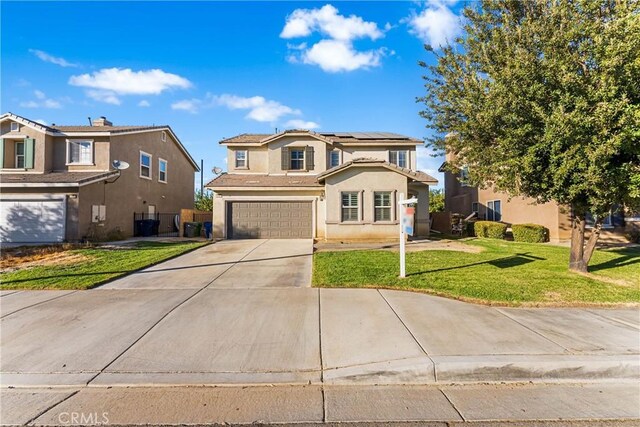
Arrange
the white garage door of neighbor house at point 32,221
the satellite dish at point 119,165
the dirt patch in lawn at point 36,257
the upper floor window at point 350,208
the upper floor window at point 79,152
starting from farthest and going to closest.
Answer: the upper floor window at point 79,152 < the satellite dish at point 119,165 < the upper floor window at point 350,208 < the white garage door of neighbor house at point 32,221 < the dirt patch in lawn at point 36,257

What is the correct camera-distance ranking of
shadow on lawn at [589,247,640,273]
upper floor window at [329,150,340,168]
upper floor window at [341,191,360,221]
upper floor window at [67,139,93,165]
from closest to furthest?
1. shadow on lawn at [589,247,640,273]
2. upper floor window at [341,191,360,221]
3. upper floor window at [67,139,93,165]
4. upper floor window at [329,150,340,168]

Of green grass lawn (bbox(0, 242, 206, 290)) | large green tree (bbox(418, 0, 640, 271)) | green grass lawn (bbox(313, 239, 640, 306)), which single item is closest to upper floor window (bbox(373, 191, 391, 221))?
green grass lawn (bbox(313, 239, 640, 306))

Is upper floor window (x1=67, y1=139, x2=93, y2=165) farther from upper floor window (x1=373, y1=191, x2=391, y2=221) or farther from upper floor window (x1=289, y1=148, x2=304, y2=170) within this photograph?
upper floor window (x1=373, y1=191, x2=391, y2=221)

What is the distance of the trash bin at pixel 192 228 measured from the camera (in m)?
19.3

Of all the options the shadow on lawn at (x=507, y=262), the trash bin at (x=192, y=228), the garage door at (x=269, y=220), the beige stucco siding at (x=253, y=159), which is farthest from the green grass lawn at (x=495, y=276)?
the trash bin at (x=192, y=228)

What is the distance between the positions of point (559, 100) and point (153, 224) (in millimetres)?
20588

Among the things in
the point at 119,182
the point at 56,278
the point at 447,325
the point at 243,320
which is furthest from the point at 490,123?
the point at 119,182

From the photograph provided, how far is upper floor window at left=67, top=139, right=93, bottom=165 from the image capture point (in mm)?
17703

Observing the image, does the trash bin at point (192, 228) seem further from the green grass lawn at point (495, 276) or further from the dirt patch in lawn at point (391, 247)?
the green grass lawn at point (495, 276)

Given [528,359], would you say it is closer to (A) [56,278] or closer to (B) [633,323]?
(B) [633,323]

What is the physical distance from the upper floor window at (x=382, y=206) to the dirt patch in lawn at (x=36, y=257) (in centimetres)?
1203

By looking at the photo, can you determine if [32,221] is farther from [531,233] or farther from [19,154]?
[531,233]

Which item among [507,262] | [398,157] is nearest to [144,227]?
[398,157]

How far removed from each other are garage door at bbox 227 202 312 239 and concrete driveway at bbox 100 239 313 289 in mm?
3902
